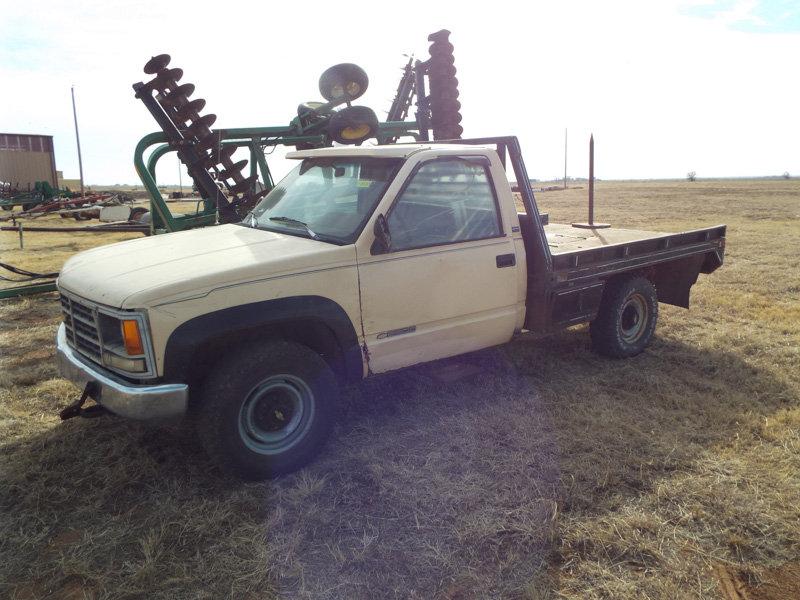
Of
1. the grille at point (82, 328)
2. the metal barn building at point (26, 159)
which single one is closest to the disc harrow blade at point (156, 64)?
the grille at point (82, 328)

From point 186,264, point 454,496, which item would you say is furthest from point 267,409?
point 454,496

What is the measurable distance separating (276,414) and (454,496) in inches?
44.5

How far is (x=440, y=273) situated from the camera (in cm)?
403

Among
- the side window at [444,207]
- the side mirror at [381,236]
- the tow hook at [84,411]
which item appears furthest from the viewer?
the side window at [444,207]

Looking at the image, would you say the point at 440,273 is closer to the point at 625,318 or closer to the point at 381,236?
the point at 381,236

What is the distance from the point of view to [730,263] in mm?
9922

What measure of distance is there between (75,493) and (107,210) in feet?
52.4

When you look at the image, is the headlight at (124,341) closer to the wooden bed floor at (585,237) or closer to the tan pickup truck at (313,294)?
the tan pickup truck at (313,294)

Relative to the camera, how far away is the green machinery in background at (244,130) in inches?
287

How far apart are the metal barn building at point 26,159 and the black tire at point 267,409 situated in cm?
4315

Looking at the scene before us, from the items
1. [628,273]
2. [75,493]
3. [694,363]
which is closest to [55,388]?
[75,493]

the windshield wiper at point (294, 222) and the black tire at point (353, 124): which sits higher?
the black tire at point (353, 124)

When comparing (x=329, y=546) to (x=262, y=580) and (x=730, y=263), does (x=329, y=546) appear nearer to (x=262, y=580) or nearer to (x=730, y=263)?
(x=262, y=580)

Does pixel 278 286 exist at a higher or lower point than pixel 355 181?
lower
